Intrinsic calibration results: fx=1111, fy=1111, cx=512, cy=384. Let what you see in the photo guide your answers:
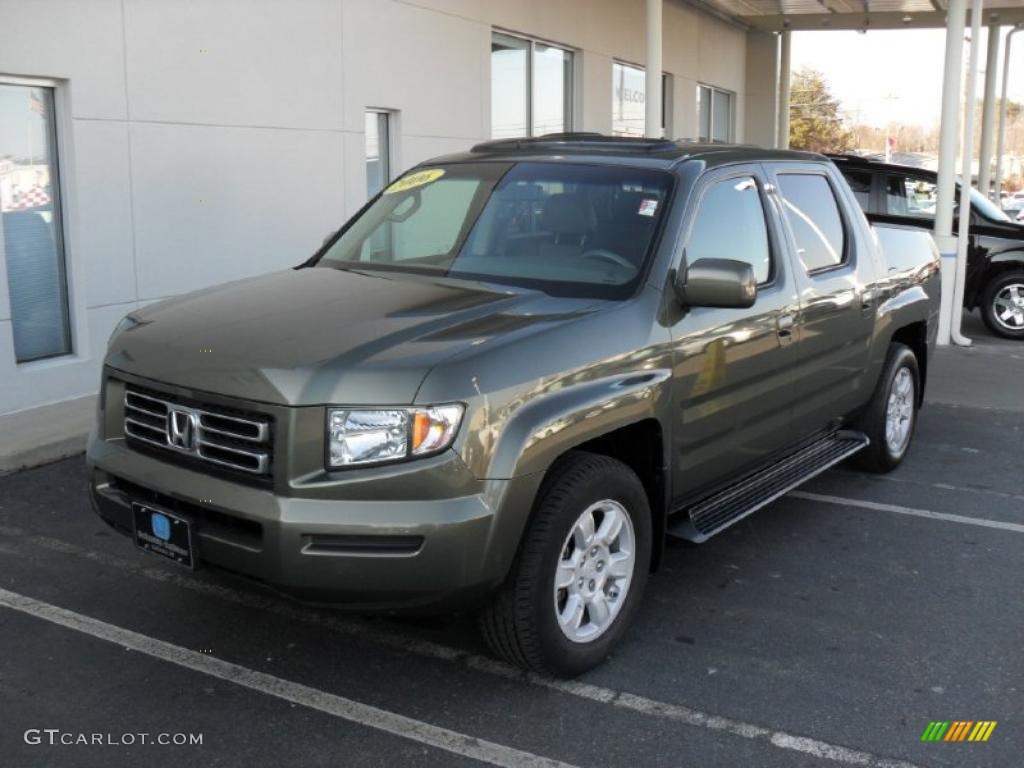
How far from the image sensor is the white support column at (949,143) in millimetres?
11023

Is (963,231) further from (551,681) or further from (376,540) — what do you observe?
(376,540)

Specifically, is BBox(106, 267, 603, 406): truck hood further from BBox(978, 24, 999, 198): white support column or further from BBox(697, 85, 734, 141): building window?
BBox(978, 24, 999, 198): white support column

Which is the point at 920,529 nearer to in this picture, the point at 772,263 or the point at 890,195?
the point at 772,263

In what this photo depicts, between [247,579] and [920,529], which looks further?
[920,529]

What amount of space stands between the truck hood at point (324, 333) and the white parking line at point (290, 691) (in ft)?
3.41

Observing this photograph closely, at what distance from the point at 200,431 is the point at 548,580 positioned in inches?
48.0

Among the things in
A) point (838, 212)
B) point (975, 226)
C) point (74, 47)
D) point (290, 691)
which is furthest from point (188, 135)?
point (975, 226)

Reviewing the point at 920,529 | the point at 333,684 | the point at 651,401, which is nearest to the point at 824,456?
the point at 920,529

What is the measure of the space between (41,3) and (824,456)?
572cm

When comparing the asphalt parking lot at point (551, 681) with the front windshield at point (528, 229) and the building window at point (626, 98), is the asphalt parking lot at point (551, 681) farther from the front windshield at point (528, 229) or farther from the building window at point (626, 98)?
the building window at point (626, 98)

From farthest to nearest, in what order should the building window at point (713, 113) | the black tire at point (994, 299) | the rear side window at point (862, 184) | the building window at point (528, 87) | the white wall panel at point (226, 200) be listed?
the building window at point (713, 113)
the building window at point (528, 87)
the rear side window at point (862, 184)
the black tire at point (994, 299)
the white wall panel at point (226, 200)

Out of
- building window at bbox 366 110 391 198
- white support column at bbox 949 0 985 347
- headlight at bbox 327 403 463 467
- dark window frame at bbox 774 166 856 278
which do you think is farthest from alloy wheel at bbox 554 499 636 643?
white support column at bbox 949 0 985 347

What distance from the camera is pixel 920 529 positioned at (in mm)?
5613

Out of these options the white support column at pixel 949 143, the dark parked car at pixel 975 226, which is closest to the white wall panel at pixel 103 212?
the white support column at pixel 949 143
